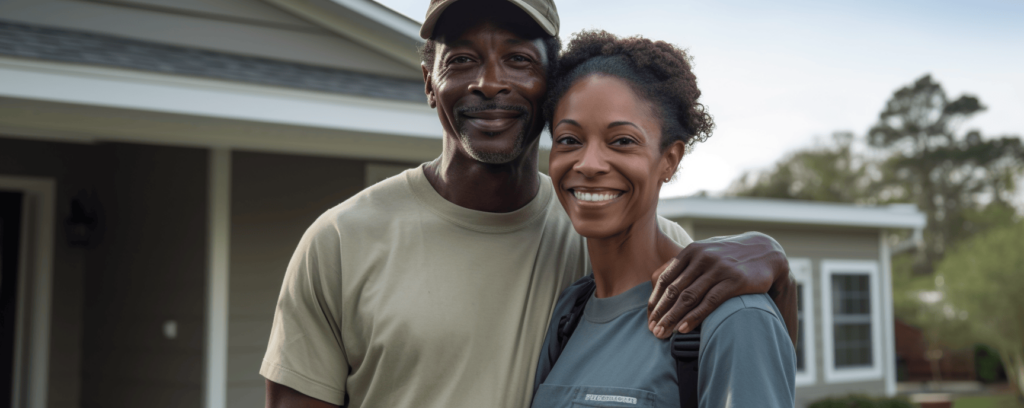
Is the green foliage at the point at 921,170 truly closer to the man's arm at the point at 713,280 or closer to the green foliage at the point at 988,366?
the green foliage at the point at 988,366

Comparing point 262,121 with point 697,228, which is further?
point 697,228

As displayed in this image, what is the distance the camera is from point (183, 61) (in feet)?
16.1

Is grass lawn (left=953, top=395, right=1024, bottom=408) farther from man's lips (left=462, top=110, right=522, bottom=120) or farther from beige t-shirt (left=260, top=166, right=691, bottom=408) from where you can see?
man's lips (left=462, top=110, right=522, bottom=120)

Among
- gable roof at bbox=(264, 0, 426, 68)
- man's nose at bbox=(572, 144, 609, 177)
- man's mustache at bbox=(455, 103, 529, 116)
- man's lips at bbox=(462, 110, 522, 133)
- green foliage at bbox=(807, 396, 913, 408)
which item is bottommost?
green foliage at bbox=(807, 396, 913, 408)

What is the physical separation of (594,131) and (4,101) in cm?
366

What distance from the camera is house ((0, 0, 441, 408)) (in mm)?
4602

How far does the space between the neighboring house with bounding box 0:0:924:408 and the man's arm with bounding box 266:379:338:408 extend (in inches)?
118

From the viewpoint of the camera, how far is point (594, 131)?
5.61 feet

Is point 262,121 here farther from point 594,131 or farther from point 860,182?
point 860,182

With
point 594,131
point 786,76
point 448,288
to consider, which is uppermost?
point 786,76

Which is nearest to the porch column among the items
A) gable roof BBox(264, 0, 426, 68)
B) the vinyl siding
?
gable roof BBox(264, 0, 426, 68)

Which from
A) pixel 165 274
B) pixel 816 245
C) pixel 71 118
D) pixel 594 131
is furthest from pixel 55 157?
pixel 816 245

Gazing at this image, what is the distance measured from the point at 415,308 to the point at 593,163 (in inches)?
20.6

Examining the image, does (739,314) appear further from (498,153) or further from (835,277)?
(835,277)
